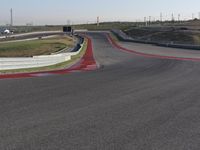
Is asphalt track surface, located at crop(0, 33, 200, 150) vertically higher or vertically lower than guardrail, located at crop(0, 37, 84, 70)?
lower

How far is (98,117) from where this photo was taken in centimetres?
809

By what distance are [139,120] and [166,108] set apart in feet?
5.26

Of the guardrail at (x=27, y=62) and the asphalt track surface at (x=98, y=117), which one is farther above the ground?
the guardrail at (x=27, y=62)

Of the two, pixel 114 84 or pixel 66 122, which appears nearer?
pixel 66 122

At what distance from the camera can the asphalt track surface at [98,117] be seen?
244 inches

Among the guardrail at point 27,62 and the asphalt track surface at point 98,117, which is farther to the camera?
the guardrail at point 27,62

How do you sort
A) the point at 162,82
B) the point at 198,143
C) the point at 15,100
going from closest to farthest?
1. the point at 198,143
2. the point at 15,100
3. the point at 162,82

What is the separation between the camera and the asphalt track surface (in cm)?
620

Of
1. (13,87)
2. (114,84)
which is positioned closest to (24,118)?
(13,87)

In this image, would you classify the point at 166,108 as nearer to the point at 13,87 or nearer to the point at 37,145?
the point at 37,145

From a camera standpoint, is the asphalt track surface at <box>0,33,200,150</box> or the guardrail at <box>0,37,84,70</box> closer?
the asphalt track surface at <box>0,33,200,150</box>

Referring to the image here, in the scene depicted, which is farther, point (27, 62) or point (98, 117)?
point (27, 62)

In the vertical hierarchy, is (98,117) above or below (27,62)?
below

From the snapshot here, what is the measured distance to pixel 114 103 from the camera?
988cm
